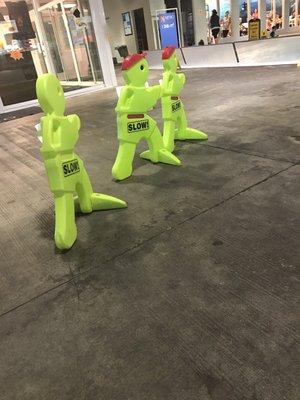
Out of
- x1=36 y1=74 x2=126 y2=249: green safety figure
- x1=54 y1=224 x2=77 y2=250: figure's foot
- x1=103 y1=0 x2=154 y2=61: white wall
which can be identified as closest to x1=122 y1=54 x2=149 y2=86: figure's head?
x1=36 y1=74 x2=126 y2=249: green safety figure

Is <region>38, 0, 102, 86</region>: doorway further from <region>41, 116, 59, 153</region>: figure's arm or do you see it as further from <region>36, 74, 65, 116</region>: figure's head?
<region>41, 116, 59, 153</region>: figure's arm

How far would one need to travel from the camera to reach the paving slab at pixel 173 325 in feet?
4.16

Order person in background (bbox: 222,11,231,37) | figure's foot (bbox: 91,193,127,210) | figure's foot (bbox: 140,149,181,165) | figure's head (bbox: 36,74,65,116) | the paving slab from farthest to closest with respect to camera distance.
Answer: person in background (bbox: 222,11,231,37) → figure's foot (bbox: 140,149,181,165) → figure's foot (bbox: 91,193,127,210) → figure's head (bbox: 36,74,65,116) → the paving slab

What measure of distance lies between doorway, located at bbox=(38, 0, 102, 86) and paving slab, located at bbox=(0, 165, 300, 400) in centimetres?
857

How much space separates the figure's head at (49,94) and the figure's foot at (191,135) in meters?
1.96

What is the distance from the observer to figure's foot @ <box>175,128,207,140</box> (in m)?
3.90

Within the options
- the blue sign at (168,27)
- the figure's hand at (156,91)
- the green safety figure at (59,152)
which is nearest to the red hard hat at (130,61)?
the figure's hand at (156,91)

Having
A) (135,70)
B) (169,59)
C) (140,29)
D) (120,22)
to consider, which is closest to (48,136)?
(135,70)

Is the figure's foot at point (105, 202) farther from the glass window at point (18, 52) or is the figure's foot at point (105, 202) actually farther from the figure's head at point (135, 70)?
the glass window at point (18, 52)

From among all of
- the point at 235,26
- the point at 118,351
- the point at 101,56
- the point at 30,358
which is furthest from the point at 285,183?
the point at 235,26

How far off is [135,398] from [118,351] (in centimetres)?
22

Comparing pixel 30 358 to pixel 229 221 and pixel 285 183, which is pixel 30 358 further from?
pixel 285 183

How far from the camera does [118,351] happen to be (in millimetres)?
1417

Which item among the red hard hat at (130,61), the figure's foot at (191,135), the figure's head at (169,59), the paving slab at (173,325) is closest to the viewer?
the paving slab at (173,325)
